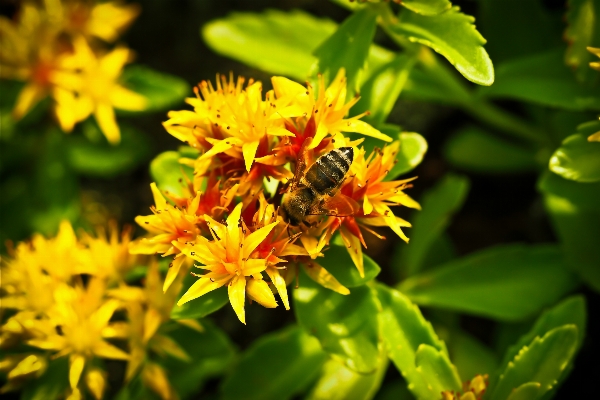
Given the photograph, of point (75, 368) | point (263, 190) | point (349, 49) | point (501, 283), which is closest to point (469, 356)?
point (501, 283)

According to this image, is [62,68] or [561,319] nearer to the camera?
[561,319]

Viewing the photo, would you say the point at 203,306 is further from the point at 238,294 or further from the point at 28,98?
the point at 28,98

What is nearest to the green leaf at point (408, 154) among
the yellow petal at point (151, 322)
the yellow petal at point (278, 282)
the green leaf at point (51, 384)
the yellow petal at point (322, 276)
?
the yellow petal at point (322, 276)

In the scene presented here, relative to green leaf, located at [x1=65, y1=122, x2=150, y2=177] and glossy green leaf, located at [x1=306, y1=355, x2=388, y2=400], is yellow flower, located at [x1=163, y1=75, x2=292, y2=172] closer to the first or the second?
glossy green leaf, located at [x1=306, y1=355, x2=388, y2=400]

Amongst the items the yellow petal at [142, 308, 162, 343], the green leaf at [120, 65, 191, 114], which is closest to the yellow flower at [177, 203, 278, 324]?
the yellow petal at [142, 308, 162, 343]

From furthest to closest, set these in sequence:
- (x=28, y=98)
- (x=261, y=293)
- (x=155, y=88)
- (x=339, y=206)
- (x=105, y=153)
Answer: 1. (x=105, y=153)
2. (x=155, y=88)
3. (x=28, y=98)
4. (x=339, y=206)
5. (x=261, y=293)

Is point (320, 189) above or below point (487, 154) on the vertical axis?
above
